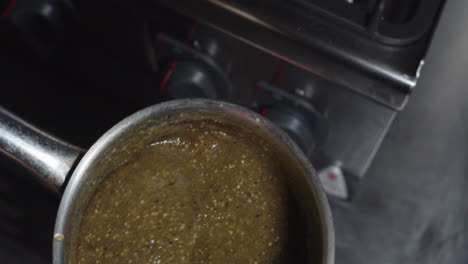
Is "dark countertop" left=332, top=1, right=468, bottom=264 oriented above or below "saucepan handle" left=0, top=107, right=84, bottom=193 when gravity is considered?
below

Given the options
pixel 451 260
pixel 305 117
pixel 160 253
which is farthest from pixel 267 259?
pixel 451 260

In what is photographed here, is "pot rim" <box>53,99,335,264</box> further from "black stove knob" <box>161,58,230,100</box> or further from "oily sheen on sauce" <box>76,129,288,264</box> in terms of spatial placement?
"black stove knob" <box>161,58,230,100</box>

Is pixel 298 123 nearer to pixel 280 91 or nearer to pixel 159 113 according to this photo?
pixel 280 91

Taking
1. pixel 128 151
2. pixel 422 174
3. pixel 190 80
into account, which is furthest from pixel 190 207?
pixel 422 174

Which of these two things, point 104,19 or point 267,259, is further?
point 104,19

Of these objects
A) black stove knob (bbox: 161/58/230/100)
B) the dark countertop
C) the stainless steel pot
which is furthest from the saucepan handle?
the dark countertop

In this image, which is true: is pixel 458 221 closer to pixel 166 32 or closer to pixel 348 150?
pixel 348 150

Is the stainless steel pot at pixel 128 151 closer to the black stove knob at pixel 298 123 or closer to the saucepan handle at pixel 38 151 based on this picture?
the saucepan handle at pixel 38 151
